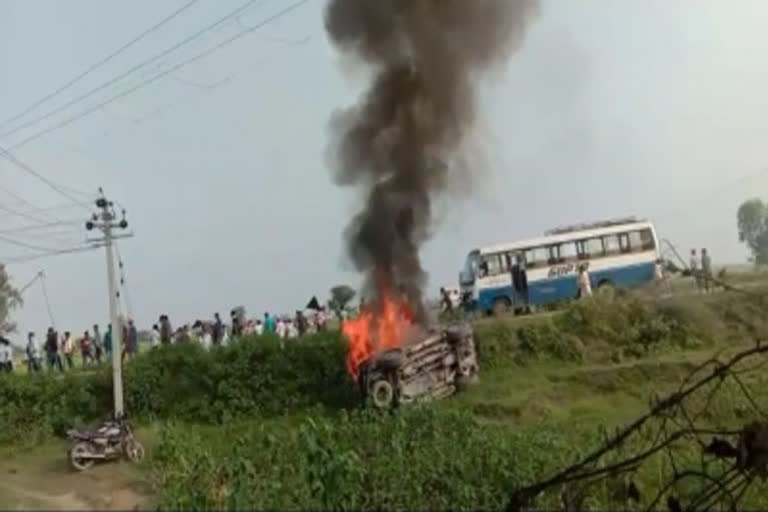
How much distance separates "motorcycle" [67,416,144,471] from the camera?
80.5 ft

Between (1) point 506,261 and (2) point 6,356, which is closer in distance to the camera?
(2) point 6,356

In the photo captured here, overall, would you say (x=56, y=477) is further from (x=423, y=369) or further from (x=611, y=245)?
(x=611, y=245)

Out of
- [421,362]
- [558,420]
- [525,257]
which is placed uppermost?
[525,257]

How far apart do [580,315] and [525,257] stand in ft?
28.6

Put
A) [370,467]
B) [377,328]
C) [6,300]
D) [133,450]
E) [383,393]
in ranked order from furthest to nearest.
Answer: [6,300] < [377,328] < [383,393] < [133,450] < [370,467]

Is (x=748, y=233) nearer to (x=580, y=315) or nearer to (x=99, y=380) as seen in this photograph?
(x=580, y=315)

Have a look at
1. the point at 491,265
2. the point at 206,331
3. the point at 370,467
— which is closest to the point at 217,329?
the point at 206,331

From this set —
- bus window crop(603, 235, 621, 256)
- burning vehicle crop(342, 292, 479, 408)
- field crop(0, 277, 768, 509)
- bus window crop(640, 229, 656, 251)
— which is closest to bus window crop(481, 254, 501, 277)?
bus window crop(603, 235, 621, 256)

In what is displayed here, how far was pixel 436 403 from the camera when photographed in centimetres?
2588

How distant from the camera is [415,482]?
41.8 ft

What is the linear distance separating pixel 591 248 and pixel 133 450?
20935 millimetres

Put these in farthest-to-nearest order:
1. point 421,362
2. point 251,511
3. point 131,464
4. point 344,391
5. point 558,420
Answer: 1. point 344,391
2. point 421,362
3. point 558,420
4. point 131,464
5. point 251,511

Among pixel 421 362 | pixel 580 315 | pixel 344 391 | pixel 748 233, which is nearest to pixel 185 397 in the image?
pixel 344 391

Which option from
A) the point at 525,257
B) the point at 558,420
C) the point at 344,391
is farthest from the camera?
the point at 525,257
